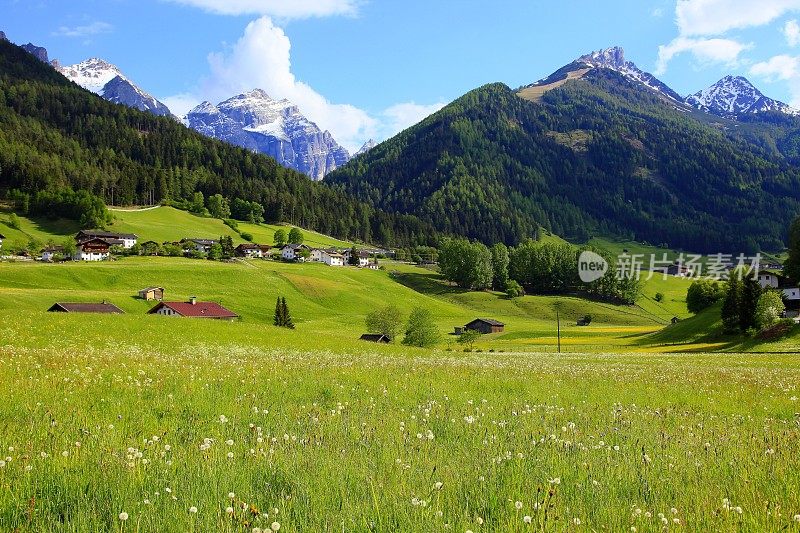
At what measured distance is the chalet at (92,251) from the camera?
500 feet

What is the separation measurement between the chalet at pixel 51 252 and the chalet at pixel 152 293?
2389 inches

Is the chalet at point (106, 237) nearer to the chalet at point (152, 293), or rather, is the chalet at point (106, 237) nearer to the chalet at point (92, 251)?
the chalet at point (92, 251)

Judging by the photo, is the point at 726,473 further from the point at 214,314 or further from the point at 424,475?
the point at 214,314

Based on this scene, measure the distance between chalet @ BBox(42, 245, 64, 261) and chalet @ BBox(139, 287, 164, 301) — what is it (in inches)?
2389

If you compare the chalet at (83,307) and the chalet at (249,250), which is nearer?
the chalet at (83,307)

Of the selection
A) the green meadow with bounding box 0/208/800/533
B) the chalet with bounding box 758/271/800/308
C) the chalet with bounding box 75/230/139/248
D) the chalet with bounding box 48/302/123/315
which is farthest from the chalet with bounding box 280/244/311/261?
the green meadow with bounding box 0/208/800/533

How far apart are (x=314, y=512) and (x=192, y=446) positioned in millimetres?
3025

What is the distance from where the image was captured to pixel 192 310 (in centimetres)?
9719

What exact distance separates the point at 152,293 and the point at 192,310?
1511 cm

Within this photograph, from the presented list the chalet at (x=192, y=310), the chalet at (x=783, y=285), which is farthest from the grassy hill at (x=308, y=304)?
the chalet at (x=783, y=285)

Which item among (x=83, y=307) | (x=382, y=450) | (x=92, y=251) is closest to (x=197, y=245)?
(x=92, y=251)

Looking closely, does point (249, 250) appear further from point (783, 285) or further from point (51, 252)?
point (783, 285)

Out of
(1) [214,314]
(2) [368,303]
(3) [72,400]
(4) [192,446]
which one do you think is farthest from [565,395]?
(2) [368,303]

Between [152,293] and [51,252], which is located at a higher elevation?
[51,252]
